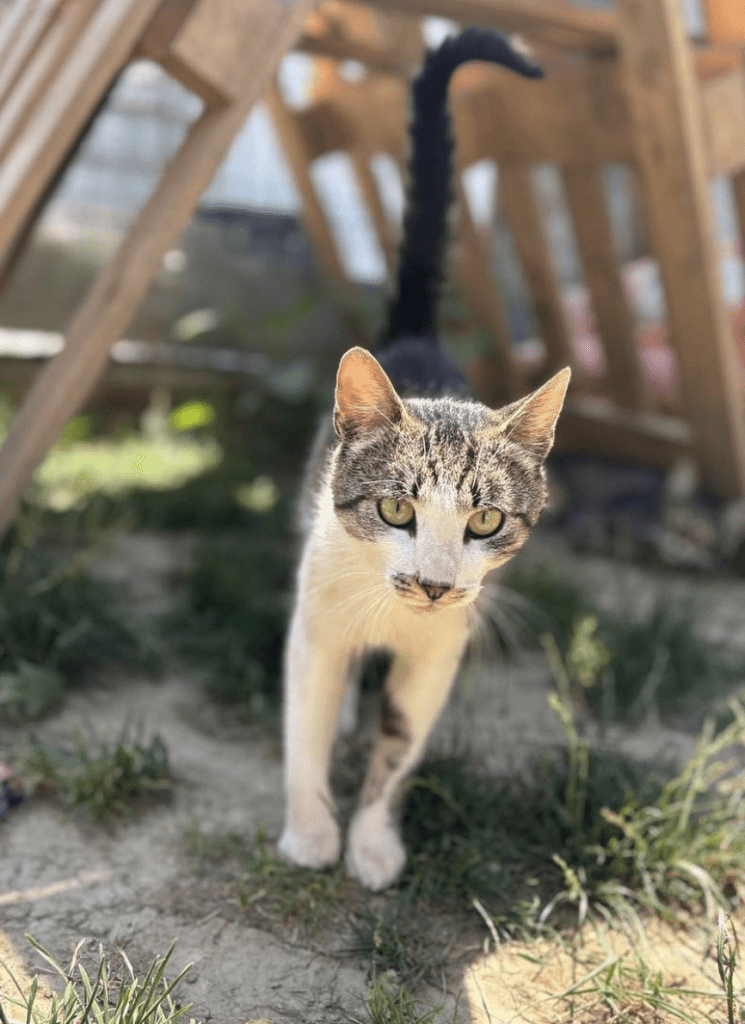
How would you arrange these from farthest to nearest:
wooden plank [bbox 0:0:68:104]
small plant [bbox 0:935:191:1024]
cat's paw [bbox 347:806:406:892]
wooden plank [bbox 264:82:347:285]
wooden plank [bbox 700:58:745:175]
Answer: wooden plank [bbox 264:82:347:285]
wooden plank [bbox 700:58:745:175]
wooden plank [bbox 0:0:68:104]
cat's paw [bbox 347:806:406:892]
small plant [bbox 0:935:191:1024]

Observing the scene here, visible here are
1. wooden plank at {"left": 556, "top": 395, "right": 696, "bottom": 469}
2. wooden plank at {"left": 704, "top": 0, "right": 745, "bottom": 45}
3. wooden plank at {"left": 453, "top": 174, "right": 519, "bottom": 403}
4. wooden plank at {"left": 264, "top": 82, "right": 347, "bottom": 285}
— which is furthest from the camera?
wooden plank at {"left": 264, "top": 82, "right": 347, "bottom": 285}

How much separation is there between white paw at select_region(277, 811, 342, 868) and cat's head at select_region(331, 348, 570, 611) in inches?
22.2

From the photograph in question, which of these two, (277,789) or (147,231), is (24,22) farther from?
(277,789)

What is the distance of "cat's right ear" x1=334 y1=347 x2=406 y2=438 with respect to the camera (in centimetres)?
136

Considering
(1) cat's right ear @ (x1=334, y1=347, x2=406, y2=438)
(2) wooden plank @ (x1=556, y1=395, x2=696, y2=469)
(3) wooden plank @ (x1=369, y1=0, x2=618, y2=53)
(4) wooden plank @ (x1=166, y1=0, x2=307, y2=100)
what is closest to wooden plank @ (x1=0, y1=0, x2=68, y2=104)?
(4) wooden plank @ (x1=166, y1=0, x2=307, y2=100)

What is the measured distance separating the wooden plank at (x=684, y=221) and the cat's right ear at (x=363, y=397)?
1793 millimetres

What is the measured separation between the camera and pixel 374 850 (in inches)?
65.9

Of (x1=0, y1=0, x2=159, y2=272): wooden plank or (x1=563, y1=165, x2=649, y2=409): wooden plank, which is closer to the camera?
(x1=0, y1=0, x2=159, y2=272): wooden plank

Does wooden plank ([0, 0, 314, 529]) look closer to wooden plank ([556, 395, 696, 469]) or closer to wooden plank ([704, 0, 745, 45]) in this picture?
wooden plank ([704, 0, 745, 45])

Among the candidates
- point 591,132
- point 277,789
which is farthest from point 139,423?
point 277,789

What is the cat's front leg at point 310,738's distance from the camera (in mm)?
1651

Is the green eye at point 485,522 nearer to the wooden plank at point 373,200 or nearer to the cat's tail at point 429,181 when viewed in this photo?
the cat's tail at point 429,181

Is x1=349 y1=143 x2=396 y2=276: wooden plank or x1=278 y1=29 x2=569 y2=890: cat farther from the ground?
x1=278 y1=29 x2=569 y2=890: cat

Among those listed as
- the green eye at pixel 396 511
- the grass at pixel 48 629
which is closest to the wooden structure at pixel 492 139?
the grass at pixel 48 629
